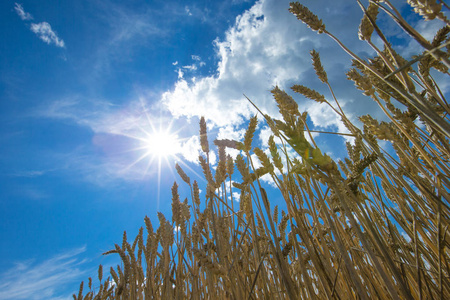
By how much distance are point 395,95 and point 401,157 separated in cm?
55

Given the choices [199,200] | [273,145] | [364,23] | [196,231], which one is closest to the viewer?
[364,23]

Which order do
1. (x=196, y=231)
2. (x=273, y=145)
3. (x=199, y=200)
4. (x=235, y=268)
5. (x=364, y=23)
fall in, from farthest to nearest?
(x=199, y=200) < (x=196, y=231) < (x=235, y=268) < (x=273, y=145) < (x=364, y=23)

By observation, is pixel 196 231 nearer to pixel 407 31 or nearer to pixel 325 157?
pixel 325 157

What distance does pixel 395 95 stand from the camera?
725 millimetres

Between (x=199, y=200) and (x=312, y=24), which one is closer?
(x=312, y=24)

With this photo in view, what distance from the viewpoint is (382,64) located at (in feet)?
2.46

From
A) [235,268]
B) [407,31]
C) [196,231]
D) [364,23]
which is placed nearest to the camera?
[407,31]

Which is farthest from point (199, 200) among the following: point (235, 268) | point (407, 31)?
point (407, 31)

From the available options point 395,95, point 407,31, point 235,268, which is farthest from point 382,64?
point 235,268

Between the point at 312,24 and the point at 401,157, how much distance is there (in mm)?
775

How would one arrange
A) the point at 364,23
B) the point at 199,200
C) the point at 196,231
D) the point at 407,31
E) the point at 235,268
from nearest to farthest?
the point at 407,31 → the point at 364,23 → the point at 235,268 → the point at 196,231 → the point at 199,200

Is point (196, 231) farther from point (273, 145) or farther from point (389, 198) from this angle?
point (389, 198)

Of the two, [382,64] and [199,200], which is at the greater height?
[199,200]

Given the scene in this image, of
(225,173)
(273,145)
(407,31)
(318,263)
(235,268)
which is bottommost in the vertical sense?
(318,263)
